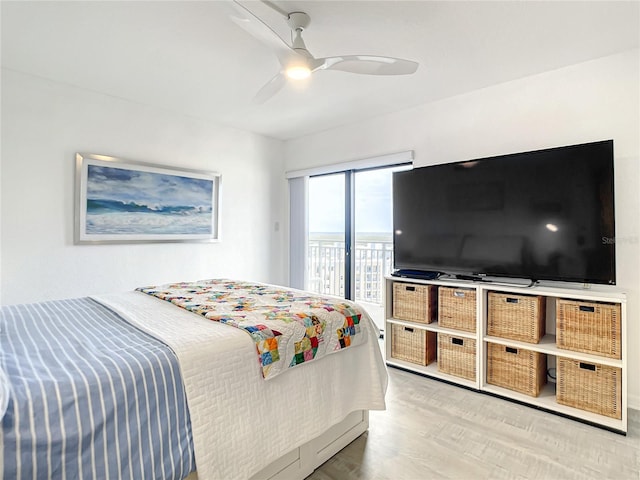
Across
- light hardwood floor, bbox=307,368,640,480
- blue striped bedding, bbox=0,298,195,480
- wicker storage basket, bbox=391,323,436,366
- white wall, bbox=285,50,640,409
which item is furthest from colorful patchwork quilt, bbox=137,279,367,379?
white wall, bbox=285,50,640,409

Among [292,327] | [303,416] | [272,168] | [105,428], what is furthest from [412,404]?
[272,168]

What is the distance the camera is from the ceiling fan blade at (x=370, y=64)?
1888 millimetres

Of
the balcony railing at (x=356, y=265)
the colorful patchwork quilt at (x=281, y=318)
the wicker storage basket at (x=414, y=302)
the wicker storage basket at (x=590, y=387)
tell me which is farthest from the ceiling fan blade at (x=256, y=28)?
the balcony railing at (x=356, y=265)

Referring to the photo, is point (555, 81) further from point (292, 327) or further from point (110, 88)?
point (110, 88)

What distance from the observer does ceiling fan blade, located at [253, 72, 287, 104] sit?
2.10 metres

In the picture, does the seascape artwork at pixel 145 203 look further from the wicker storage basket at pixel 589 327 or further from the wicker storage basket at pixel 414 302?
the wicker storage basket at pixel 589 327

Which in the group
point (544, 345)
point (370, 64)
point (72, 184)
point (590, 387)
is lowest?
point (590, 387)

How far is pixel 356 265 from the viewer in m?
4.29

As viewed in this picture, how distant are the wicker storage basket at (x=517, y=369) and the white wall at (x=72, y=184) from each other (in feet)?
9.30

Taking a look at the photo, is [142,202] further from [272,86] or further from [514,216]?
[514,216]

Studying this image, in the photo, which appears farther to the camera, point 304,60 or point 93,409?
point 304,60

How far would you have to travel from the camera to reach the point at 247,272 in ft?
14.3

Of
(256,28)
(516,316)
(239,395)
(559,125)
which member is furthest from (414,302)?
(256,28)

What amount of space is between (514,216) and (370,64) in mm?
1546
